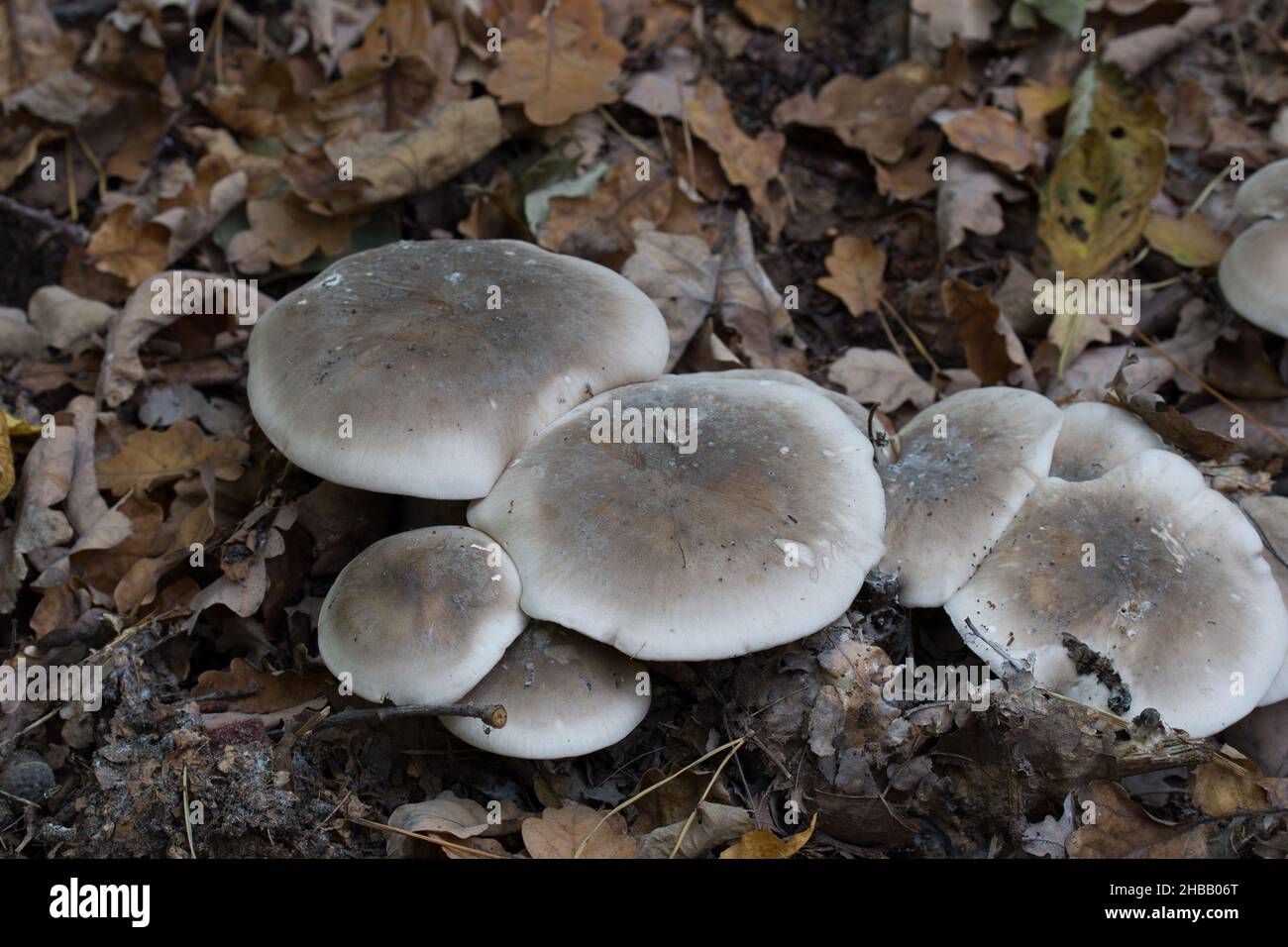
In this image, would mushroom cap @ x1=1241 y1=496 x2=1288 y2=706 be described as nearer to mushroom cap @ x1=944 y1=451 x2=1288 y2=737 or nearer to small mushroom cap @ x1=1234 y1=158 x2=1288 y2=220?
mushroom cap @ x1=944 y1=451 x2=1288 y2=737

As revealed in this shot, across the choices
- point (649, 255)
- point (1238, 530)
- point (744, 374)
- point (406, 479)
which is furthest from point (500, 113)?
point (1238, 530)

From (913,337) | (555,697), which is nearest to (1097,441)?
(913,337)

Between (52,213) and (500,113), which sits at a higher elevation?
(500,113)

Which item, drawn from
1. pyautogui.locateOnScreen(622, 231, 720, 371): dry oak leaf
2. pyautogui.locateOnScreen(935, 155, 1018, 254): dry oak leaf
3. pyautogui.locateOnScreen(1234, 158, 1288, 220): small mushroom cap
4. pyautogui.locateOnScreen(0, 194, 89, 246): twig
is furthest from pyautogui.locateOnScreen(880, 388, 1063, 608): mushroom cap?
pyautogui.locateOnScreen(0, 194, 89, 246): twig

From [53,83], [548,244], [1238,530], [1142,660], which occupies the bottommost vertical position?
[1142,660]

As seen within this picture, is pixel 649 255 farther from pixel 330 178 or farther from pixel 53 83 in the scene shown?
pixel 53 83

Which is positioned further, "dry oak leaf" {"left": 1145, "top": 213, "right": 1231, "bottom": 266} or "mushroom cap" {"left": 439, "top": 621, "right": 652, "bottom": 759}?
"dry oak leaf" {"left": 1145, "top": 213, "right": 1231, "bottom": 266}
